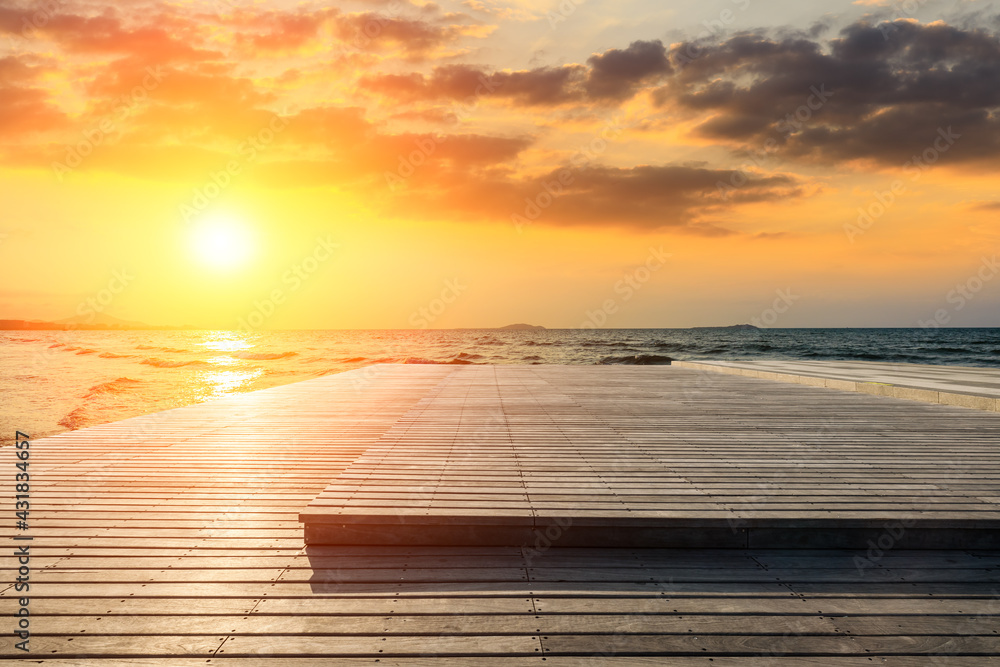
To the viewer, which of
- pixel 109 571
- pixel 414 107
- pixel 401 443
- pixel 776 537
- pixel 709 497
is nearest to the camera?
pixel 109 571

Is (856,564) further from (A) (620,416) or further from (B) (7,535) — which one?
(B) (7,535)

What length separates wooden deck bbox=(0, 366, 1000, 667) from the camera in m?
2.24

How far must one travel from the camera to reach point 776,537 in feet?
10.3

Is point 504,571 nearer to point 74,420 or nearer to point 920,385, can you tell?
point 920,385

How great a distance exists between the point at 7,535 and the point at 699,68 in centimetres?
1494

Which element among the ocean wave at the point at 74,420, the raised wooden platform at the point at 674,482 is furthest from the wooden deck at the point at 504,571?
the ocean wave at the point at 74,420

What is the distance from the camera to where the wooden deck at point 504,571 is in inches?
88.0

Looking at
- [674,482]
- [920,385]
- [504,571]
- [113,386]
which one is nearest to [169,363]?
[113,386]

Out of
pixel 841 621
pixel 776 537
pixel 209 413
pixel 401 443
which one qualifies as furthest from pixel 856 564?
pixel 209 413

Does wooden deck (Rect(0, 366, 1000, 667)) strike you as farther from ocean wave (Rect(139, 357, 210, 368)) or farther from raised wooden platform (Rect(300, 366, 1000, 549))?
ocean wave (Rect(139, 357, 210, 368))

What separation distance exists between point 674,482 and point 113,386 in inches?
1027

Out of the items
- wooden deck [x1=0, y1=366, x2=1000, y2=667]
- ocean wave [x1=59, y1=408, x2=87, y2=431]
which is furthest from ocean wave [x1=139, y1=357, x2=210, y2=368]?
wooden deck [x1=0, y1=366, x2=1000, y2=667]

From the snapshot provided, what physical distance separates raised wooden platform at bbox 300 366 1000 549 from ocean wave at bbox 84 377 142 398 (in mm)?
19775

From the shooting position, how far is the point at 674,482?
388 centimetres
